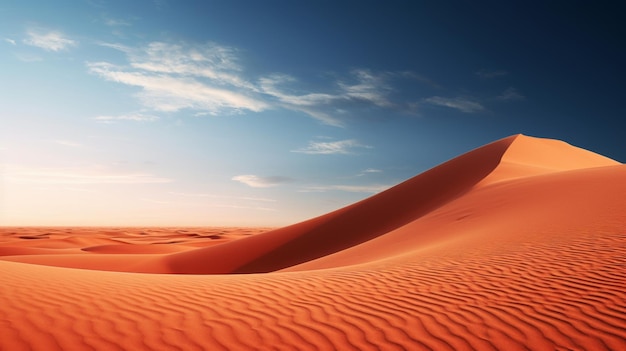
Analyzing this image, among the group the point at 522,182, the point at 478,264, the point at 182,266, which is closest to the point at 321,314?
the point at 478,264

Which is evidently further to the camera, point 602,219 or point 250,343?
point 602,219

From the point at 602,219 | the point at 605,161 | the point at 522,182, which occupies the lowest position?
the point at 602,219

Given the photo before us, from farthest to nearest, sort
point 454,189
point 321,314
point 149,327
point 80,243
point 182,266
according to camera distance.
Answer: point 80,243 < point 454,189 < point 182,266 < point 321,314 < point 149,327

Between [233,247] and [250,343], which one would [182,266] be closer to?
[233,247]

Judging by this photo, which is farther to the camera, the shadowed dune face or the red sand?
the shadowed dune face

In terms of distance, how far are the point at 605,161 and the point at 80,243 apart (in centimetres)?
4923

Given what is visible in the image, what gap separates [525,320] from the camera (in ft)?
15.5

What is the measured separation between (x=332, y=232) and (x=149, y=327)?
22021mm

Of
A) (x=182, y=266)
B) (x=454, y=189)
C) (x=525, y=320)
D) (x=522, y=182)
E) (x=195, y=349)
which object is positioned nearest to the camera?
(x=195, y=349)

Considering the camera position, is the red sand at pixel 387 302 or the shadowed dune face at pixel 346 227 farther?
the shadowed dune face at pixel 346 227

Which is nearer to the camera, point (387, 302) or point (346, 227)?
point (387, 302)

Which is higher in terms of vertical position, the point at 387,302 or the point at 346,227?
the point at 346,227

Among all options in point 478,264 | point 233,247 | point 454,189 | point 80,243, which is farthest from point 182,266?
point 80,243

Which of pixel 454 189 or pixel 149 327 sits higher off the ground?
pixel 454 189
